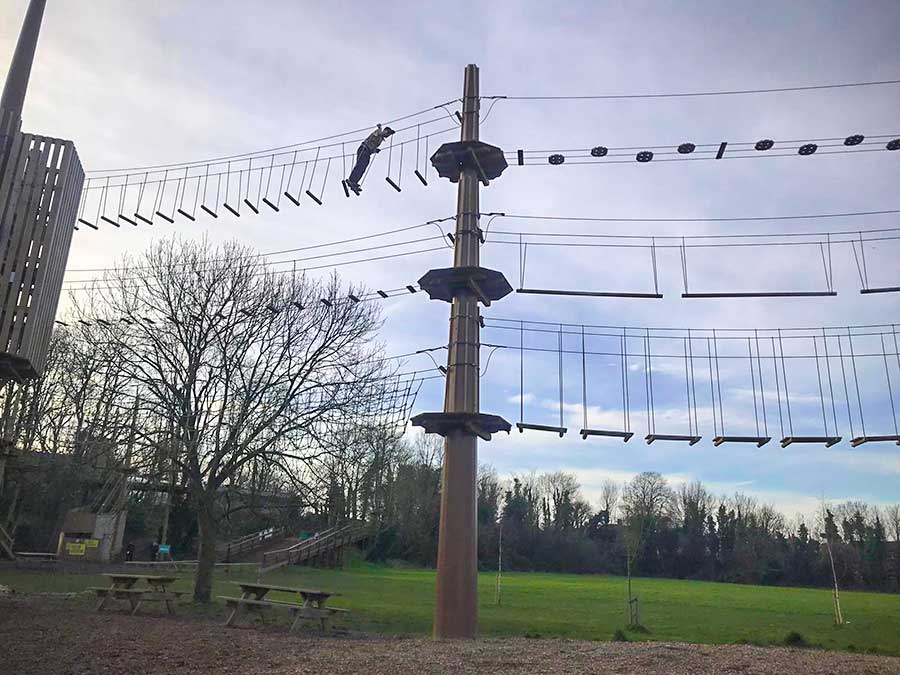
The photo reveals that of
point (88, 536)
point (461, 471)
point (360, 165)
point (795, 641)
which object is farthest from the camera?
point (88, 536)

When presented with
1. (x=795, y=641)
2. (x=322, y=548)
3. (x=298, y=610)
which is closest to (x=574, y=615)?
(x=795, y=641)

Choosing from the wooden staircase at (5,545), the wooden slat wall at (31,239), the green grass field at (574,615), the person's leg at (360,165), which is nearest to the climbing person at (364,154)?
the person's leg at (360,165)

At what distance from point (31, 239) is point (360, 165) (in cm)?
925

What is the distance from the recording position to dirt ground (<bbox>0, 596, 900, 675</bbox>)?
9.07m

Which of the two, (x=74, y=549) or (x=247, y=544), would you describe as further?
(x=247, y=544)

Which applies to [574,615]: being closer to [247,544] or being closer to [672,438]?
[672,438]

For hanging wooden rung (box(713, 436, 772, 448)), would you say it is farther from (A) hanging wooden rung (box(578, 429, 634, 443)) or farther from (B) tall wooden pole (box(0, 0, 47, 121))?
(B) tall wooden pole (box(0, 0, 47, 121))

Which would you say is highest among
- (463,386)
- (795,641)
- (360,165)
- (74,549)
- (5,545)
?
(360,165)

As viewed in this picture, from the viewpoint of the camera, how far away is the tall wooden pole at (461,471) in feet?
44.3

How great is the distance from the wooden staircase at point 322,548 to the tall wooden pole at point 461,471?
23.9 meters

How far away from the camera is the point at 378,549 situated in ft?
168

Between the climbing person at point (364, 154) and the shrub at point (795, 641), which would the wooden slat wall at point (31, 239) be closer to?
the climbing person at point (364, 154)

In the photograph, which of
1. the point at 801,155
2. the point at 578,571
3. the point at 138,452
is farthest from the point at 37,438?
the point at 578,571

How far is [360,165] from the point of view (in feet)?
53.3
